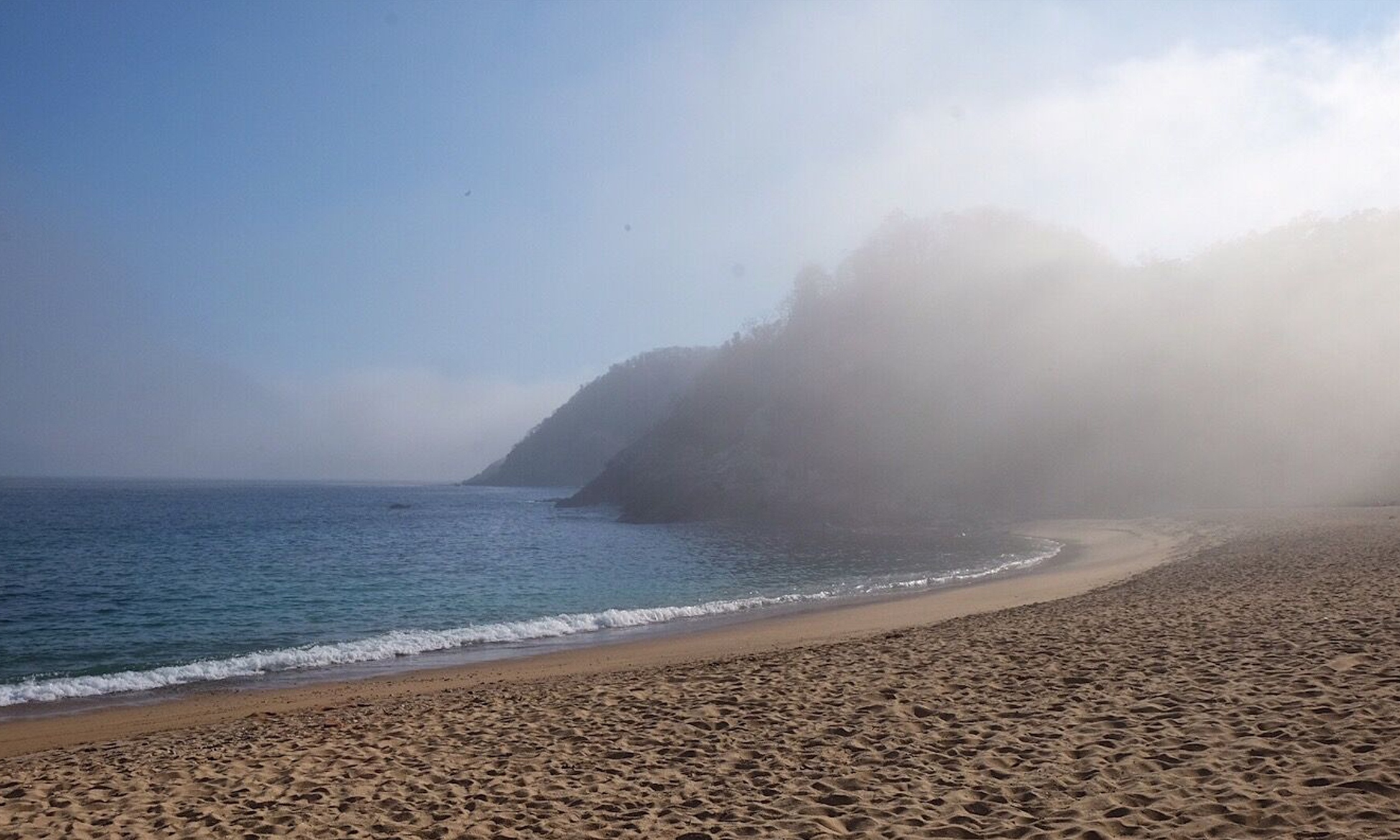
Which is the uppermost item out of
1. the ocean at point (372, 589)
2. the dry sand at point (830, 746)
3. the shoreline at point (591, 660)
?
the dry sand at point (830, 746)

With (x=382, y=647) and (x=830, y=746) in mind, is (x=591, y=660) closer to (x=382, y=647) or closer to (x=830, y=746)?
(x=382, y=647)

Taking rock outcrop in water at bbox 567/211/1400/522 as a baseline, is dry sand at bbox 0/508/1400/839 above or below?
below

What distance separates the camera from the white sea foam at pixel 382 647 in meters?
14.8

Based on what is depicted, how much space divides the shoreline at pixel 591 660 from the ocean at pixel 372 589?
3.66 feet

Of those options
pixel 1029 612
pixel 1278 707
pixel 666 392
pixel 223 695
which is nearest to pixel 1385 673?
pixel 1278 707

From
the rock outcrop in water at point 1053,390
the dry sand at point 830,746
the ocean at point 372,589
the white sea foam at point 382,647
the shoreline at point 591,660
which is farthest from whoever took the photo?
the rock outcrop in water at point 1053,390

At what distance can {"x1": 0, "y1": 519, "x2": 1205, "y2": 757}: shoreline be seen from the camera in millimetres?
12133

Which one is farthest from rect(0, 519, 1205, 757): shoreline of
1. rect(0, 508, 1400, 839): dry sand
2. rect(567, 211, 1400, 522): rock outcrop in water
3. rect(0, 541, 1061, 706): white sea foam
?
rect(567, 211, 1400, 522): rock outcrop in water

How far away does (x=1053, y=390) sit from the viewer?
77.1 m

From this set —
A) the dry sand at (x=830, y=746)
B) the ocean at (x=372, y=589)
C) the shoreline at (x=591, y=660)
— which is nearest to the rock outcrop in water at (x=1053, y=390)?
the ocean at (x=372, y=589)

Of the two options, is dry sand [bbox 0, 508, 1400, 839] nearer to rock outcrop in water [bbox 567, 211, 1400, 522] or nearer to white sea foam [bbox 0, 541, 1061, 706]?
white sea foam [bbox 0, 541, 1061, 706]

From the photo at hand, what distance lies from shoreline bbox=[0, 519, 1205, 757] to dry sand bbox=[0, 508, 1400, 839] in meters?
0.14

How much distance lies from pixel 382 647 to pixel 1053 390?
71.8 m

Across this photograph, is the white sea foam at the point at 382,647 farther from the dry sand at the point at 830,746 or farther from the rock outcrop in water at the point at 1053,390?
the rock outcrop in water at the point at 1053,390
